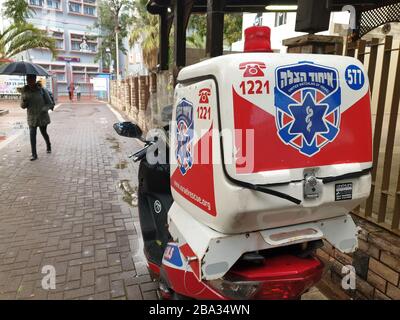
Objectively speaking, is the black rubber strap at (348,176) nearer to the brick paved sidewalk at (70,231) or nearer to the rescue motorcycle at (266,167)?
the rescue motorcycle at (266,167)

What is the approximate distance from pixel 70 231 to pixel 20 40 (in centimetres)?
1788

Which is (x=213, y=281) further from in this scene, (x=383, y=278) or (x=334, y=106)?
(x=383, y=278)

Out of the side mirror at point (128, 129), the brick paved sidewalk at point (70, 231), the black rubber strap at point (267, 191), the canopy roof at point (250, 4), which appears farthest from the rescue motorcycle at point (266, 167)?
the canopy roof at point (250, 4)

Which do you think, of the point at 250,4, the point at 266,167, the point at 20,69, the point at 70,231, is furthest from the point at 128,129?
the point at 20,69

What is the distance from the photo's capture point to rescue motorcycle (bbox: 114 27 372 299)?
1.38 metres

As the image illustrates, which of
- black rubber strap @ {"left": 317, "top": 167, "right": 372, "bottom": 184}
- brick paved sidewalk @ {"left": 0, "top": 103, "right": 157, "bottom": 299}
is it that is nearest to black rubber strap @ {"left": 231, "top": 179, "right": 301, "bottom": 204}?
black rubber strap @ {"left": 317, "top": 167, "right": 372, "bottom": 184}

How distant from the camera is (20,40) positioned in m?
18.2

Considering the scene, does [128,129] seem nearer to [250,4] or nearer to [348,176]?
[348,176]

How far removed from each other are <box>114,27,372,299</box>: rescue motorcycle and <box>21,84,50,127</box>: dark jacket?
634cm

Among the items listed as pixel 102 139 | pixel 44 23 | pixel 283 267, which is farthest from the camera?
pixel 44 23

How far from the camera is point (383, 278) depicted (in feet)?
7.92

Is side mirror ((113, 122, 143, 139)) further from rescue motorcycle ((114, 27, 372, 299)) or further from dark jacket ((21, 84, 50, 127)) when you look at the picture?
dark jacket ((21, 84, 50, 127))
